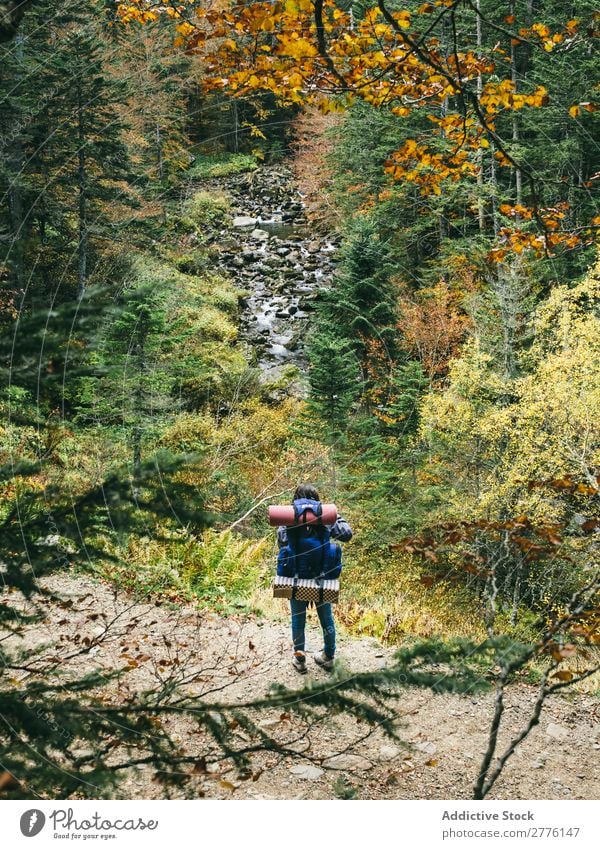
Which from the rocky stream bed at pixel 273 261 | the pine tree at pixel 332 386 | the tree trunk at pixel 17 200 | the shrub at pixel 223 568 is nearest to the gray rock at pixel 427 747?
the pine tree at pixel 332 386

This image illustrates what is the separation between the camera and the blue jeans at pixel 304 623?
135 inches

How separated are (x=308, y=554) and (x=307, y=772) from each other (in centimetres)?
114

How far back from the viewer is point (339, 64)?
3.22m

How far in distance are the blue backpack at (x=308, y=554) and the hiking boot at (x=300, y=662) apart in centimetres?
66

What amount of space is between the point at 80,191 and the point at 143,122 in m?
1.24

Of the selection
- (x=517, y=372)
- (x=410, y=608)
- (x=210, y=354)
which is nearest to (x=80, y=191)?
(x=210, y=354)

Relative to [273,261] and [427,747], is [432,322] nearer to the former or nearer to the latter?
[273,261]

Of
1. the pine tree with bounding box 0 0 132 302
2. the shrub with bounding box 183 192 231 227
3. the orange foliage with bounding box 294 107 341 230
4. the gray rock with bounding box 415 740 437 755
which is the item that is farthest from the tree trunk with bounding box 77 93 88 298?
the gray rock with bounding box 415 740 437 755

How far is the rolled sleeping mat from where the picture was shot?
318cm

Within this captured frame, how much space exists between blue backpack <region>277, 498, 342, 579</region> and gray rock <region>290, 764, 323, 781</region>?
3.35ft

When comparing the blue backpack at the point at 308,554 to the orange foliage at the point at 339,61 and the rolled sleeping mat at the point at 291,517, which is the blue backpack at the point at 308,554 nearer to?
the rolled sleeping mat at the point at 291,517

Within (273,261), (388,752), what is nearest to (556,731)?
(388,752)

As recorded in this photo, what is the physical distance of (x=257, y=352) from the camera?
706 centimetres
